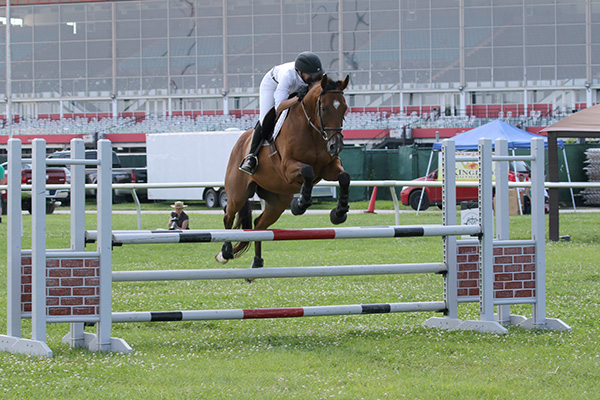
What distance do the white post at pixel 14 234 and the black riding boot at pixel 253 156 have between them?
104 inches

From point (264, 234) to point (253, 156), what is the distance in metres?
1.99

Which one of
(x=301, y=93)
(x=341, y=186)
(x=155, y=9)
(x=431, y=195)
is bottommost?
(x=431, y=195)

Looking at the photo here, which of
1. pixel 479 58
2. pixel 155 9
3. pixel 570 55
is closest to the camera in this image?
pixel 570 55

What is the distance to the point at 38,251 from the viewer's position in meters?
5.41

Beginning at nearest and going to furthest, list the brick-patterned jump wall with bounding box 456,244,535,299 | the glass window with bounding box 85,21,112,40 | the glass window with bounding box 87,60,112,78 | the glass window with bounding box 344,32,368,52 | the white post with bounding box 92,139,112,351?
the white post with bounding box 92,139,112,351 < the brick-patterned jump wall with bounding box 456,244,535,299 < the glass window with bounding box 344,32,368,52 < the glass window with bounding box 85,21,112,40 < the glass window with bounding box 87,60,112,78

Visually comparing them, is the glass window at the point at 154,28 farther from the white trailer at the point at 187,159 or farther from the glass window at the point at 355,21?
the white trailer at the point at 187,159

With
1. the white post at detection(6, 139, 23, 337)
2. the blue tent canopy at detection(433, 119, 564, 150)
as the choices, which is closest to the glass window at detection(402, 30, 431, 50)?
the blue tent canopy at detection(433, 119, 564, 150)

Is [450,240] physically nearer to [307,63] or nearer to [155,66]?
[307,63]

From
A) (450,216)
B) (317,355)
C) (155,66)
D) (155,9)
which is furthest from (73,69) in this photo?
(317,355)

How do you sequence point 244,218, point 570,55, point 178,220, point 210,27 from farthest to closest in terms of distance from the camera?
1. point 210,27
2. point 570,55
3. point 178,220
4. point 244,218

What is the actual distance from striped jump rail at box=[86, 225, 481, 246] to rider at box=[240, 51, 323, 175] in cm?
172

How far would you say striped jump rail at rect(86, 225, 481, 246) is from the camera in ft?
18.7

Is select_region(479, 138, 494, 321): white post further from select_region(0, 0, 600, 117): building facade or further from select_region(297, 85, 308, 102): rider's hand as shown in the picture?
select_region(0, 0, 600, 117): building facade

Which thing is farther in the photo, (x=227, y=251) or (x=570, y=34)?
(x=570, y=34)
